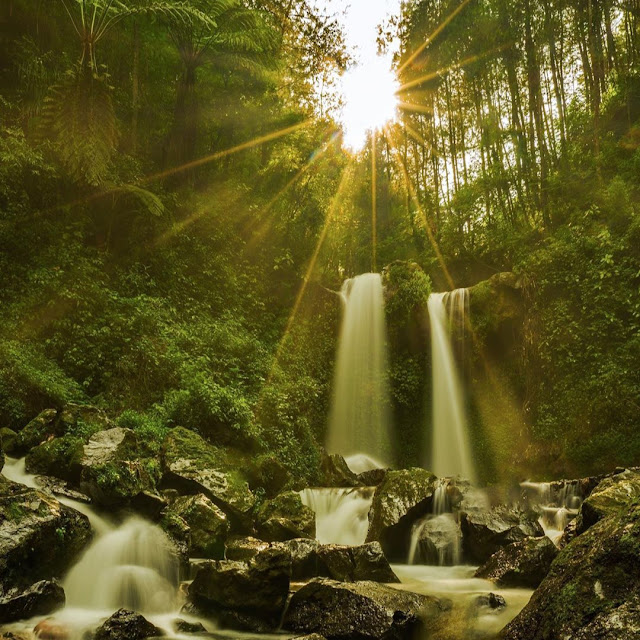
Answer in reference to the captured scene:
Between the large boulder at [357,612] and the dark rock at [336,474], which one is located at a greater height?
the dark rock at [336,474]

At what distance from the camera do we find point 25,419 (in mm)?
7867

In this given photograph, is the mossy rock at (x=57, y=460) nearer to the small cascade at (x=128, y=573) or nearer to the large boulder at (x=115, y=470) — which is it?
the large boulder at (x=115, y=470)

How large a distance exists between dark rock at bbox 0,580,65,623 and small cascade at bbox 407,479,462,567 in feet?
16.6

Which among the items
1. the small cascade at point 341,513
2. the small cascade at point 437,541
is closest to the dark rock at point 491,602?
the small cascade at point 437,541

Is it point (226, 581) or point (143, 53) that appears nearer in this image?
point (226, 581)

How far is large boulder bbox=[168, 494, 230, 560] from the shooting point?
6555mm

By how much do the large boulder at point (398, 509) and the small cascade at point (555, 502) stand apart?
6.37ft

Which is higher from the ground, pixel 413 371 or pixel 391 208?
pixel 391 208

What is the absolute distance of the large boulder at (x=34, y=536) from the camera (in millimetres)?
4566

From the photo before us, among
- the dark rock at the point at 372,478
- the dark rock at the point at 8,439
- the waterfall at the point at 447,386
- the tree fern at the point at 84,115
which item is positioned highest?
the tree fern at the point at 84,115

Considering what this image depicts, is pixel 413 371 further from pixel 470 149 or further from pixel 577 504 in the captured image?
pixel 470 149

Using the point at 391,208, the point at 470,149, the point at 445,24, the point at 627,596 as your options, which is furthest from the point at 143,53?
the point at 627,596

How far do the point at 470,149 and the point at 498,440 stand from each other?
1347 cm

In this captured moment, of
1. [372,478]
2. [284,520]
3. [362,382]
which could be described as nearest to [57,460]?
[284,520]
